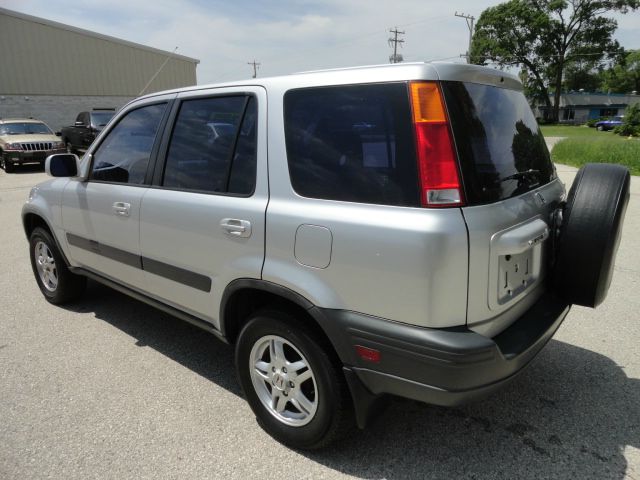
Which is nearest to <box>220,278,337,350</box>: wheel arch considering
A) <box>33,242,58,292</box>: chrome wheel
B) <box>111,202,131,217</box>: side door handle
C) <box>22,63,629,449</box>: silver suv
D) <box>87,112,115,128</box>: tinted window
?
<box>22,63,629,449</box>: silver suv

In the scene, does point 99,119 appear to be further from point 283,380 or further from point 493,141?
point 493,141

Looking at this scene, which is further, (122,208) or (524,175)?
(122,208)

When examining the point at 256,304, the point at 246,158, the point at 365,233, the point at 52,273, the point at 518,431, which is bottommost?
the point at 518,431

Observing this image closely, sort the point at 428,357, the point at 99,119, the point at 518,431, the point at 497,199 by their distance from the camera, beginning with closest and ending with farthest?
1. the point at 428,357
2. the point at 497,199
3. the point at 518,431
4. the point at 99,119

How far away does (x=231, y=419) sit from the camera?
9.09 feet

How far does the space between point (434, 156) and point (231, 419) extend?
192cm

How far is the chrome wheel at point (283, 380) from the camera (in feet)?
7.86

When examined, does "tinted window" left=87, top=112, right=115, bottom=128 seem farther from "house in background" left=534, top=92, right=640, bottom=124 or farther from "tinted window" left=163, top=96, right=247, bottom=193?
"house in background" left=534, top=92, right=640, bottom=124

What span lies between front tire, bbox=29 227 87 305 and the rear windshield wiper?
3.80 metres

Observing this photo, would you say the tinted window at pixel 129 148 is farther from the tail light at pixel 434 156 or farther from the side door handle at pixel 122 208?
the tail light at pixel 434 156

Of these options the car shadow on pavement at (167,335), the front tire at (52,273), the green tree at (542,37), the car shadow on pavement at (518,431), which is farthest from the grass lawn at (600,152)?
the green tree at (542,37)

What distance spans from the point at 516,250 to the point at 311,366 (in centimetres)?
108

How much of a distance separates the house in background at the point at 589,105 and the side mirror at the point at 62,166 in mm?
81057

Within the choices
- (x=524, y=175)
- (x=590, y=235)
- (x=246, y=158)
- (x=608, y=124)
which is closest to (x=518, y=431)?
(x=590, y=235)
